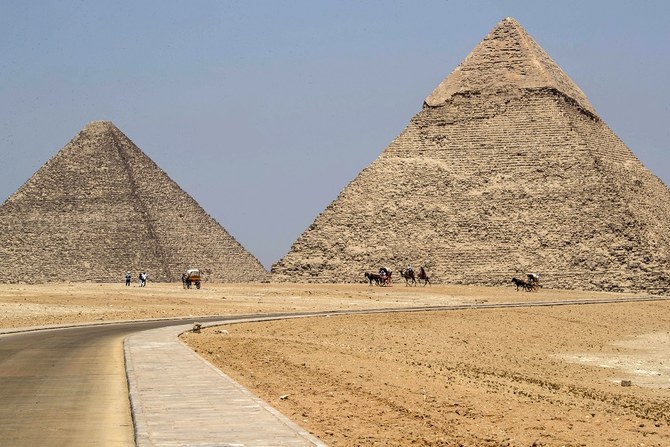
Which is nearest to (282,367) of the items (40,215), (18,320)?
(18,320)

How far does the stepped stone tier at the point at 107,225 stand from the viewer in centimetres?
12562

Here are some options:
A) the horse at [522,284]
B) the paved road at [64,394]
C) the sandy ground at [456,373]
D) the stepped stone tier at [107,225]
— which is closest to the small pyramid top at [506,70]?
the horse at [522,284]

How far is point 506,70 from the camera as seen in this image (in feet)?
347

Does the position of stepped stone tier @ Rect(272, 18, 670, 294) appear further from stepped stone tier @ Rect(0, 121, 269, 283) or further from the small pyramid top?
stepped stone tier @ Rect(0, 121, 269, 283)

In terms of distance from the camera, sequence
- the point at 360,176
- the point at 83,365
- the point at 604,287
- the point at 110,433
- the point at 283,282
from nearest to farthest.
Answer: the point at 110,433
the point at 83,365
the point at 604,287
the point at 283,282
the point at 360,176

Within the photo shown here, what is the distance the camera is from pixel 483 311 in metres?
44.0

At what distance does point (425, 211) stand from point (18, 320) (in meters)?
63.3

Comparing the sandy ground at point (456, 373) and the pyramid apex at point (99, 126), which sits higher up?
the pyramid apex at point (99, 126)

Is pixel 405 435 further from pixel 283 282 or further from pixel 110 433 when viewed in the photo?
pixel 283 282

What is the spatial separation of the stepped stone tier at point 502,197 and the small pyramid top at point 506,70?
12cm

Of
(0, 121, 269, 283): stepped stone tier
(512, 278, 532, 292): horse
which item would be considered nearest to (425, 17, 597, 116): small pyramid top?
(512, 278, 532, 292): horse

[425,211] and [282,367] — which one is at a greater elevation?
[425,211]

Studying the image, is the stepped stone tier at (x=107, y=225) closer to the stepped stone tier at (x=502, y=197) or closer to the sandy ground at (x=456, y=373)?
the stepped stone tier at (x=502, y=197)

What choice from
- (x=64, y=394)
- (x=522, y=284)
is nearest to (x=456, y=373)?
(x=64, y=394)
